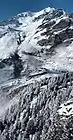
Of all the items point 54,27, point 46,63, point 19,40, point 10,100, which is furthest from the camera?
point 19,40

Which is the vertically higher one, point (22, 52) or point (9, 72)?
point (22, 52)

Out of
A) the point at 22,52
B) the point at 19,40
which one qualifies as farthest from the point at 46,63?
the point at 19,40

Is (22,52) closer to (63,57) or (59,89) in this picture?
(63,57)

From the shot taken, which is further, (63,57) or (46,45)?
(46,45)

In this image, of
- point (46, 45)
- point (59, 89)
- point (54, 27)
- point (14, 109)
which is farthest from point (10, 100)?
point (54, 27)

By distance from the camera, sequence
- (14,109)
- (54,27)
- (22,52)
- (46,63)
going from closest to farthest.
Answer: (14,109), (46,63), (22,52), (54,27)

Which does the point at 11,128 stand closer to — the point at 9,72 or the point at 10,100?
the point at 10,100

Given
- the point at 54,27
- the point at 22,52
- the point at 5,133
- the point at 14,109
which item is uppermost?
the point at 54,27
